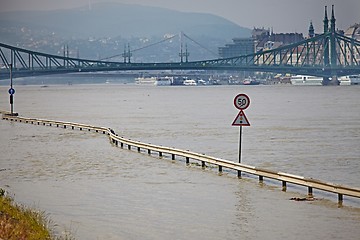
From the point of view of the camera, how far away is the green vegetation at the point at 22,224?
48.0 feet

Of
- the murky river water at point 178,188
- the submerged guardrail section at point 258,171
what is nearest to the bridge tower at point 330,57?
the murky river water at point 178,188

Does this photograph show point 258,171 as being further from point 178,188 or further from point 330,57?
point 330,57

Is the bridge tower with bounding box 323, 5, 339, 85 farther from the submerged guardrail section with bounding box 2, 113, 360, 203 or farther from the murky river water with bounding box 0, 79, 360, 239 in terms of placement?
the submerged guardrail section with bounding box 2, 113, 360, 203

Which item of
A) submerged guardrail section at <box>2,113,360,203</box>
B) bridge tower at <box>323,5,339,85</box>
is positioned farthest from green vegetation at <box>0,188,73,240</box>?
bridge tower at <box>323,5,339,85</box>

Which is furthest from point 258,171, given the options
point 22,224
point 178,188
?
point 22,224

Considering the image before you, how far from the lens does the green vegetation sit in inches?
576

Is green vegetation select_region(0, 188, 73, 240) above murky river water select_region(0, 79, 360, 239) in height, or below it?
above

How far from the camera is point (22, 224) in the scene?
15.9m

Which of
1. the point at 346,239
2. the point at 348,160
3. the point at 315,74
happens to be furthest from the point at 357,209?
the point at 315,74

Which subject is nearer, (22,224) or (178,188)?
(22,224)

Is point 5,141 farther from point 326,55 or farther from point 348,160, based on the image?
point 326,55

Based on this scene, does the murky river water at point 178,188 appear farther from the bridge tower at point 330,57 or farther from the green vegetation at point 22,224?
the bridge tower at point 330,57

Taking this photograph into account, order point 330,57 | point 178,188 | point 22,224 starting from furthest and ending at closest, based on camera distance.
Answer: point 330,57, point 178,188, point 22,224

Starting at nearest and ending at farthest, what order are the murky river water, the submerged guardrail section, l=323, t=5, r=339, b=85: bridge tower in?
the murky river water, the submerged guardrail section, l=323, t=5, r=339, b=85: bridge tower
